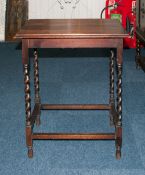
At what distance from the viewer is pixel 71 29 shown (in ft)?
7.79

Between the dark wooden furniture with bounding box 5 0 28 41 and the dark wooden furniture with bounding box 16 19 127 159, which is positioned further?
the dark wooden furniture with bounding box 5 0 28 41

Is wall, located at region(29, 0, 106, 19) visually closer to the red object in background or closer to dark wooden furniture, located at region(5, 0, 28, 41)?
dark wooden furniture, located at region(5, 0, 28, 41)

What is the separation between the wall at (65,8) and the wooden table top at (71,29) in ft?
11.8

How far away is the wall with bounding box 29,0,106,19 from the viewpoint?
623cm

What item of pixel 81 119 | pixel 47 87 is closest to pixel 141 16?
pixel 47 87

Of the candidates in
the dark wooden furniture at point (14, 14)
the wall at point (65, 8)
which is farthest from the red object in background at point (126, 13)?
the dark wooden furniture at point (14, 14)

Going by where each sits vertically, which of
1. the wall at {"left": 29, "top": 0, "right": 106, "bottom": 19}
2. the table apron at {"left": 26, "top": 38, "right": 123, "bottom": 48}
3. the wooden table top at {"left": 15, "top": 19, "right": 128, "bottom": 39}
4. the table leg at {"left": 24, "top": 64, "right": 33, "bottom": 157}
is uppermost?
the wall at {"left": 29, "top": 0, "right": 106, "bottom": 19}

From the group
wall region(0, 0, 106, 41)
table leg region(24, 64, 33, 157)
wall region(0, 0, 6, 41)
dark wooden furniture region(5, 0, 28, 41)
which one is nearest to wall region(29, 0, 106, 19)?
wall region(0, 0, 106, 41)

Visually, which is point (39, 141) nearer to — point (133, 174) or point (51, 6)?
point (133, 174)

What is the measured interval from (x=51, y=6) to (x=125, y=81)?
2596 mm

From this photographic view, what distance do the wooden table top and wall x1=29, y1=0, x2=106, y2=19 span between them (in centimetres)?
359

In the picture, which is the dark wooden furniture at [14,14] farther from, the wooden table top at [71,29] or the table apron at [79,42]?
the table apron at [79,42]

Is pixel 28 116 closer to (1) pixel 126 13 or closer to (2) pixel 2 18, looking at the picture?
(1) pixel 126 13

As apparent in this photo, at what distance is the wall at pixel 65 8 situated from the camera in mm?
6227
